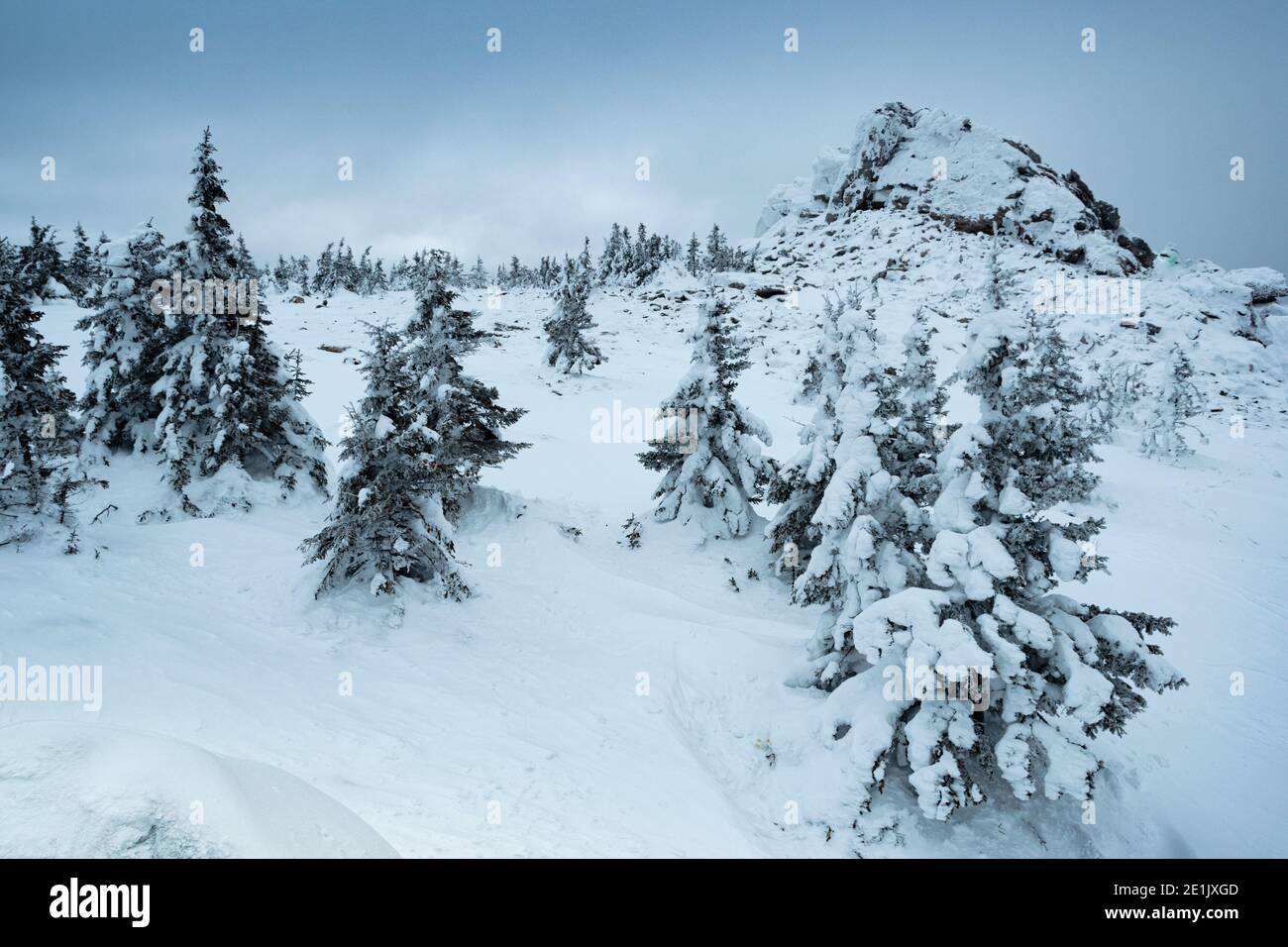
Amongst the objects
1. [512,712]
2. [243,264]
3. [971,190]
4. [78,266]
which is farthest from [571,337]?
[971,190]

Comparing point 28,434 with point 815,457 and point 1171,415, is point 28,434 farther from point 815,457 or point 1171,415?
point 1171,415

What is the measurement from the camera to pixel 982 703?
8.39 meters

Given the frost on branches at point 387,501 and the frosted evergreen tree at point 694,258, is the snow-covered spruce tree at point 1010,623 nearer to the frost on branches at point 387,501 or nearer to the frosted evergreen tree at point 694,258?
the frost on branches at point 387,501

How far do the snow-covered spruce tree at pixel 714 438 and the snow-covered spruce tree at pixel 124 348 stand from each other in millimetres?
17488

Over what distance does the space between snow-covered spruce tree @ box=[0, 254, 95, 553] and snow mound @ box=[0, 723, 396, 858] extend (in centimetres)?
1059

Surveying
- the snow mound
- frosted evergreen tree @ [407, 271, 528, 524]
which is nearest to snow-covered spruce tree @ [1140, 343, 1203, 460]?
frosted evergreen tree @ [407, 271, 528, 524]

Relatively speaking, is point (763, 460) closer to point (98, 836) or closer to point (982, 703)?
point (982, 703)

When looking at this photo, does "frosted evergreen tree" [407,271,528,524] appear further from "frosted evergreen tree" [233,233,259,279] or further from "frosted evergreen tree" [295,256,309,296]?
"frosted evergreen tree" [295,256,309,296]

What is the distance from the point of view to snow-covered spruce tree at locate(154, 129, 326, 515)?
17.2 metres

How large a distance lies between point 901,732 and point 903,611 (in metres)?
2.65

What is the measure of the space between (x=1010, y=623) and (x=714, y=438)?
11867 mm

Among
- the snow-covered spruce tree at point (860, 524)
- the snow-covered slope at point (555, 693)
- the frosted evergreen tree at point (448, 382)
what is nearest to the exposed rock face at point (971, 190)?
the snow-covered slope at point (555, 693)

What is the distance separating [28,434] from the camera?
1212cm

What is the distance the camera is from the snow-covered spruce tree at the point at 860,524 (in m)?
10.1
